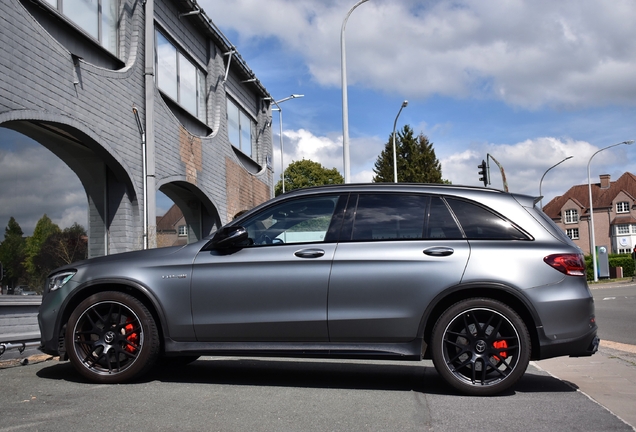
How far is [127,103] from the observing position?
1388 centimetres

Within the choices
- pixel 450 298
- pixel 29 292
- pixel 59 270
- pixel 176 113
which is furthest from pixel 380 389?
pixel 176 113

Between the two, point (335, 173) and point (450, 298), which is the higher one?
point (335, 173)

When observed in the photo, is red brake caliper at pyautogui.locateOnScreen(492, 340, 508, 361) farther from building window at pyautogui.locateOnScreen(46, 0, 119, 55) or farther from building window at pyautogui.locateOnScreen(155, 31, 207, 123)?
building window at pyautogui.locateOnScreen(155, 31, 207, 123)

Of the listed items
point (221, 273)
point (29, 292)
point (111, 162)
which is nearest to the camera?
point (221, 273)

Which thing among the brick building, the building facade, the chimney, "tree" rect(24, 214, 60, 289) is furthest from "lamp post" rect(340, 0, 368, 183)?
the chimney

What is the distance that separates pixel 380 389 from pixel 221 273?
159 cm

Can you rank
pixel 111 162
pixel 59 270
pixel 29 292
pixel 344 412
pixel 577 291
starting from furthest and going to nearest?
1. pixel 111 162
2. pixel 29 292
3. pixel 59 270
4. pixel 577 291
5. pixel 344 412

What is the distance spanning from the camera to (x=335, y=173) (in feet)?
254

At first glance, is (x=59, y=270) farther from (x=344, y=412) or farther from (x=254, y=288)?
(x=344, y=412)

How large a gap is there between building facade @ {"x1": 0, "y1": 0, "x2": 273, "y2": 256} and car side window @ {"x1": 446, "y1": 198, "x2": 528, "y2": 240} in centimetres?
689

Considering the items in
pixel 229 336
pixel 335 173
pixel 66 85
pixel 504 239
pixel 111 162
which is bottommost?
pixel 229 336

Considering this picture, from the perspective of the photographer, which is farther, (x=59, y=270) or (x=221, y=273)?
(x=59, y=270)

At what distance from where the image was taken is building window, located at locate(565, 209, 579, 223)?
87.1 meters

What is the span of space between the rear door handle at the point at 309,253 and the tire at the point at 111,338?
1334 mm
